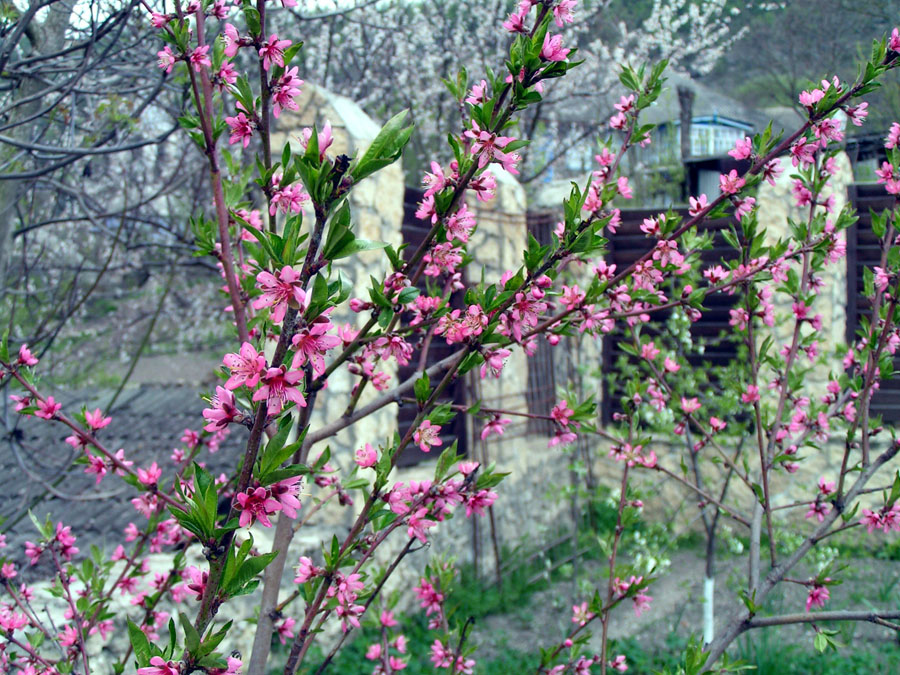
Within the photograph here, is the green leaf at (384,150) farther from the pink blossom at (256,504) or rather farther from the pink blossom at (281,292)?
the pink blossom at (256,504)

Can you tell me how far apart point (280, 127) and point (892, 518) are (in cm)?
344

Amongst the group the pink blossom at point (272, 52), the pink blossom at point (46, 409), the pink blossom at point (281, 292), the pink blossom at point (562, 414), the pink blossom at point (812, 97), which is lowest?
the pink blossom at point (562, 414)

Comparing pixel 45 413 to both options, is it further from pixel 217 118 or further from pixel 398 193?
pixel 398 193

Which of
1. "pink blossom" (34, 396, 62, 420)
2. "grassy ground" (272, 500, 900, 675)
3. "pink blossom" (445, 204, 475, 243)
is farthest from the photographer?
"grassy ground" (272, 500, 900, 675)

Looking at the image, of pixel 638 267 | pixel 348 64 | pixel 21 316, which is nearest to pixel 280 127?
pixel 21 316

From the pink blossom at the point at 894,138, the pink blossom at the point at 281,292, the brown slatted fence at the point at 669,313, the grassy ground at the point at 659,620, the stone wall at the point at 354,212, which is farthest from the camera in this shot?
the brown slatted fence at the point at 669,313

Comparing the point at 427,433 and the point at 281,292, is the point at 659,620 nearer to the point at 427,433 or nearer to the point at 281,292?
the point at 427,433

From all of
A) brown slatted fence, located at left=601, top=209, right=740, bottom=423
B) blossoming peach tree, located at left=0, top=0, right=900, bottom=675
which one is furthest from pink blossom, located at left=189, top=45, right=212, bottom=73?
brown slatted fence, located at left=601, top=209, right=740, bottom=423

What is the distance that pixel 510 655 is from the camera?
3.96 m

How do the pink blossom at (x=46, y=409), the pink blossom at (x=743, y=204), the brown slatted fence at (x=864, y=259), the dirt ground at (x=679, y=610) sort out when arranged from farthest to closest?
the brown slatted fence at (x=864, y=259), the dirt ground at (x=679, y=610), the pink blossom at (x=743, y=204), the pink blossom at (x=46, y=409)

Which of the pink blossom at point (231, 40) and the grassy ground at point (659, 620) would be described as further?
the grassy ground at point (659, 620)

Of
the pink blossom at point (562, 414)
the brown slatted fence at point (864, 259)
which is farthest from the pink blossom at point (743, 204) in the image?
the brown slatted fence at point (864, 259)

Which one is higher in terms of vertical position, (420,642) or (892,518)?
(892,518)

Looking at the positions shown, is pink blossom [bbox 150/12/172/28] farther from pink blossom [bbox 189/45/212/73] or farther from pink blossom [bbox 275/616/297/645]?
pink blossom [bbox 275/616/297/645]
